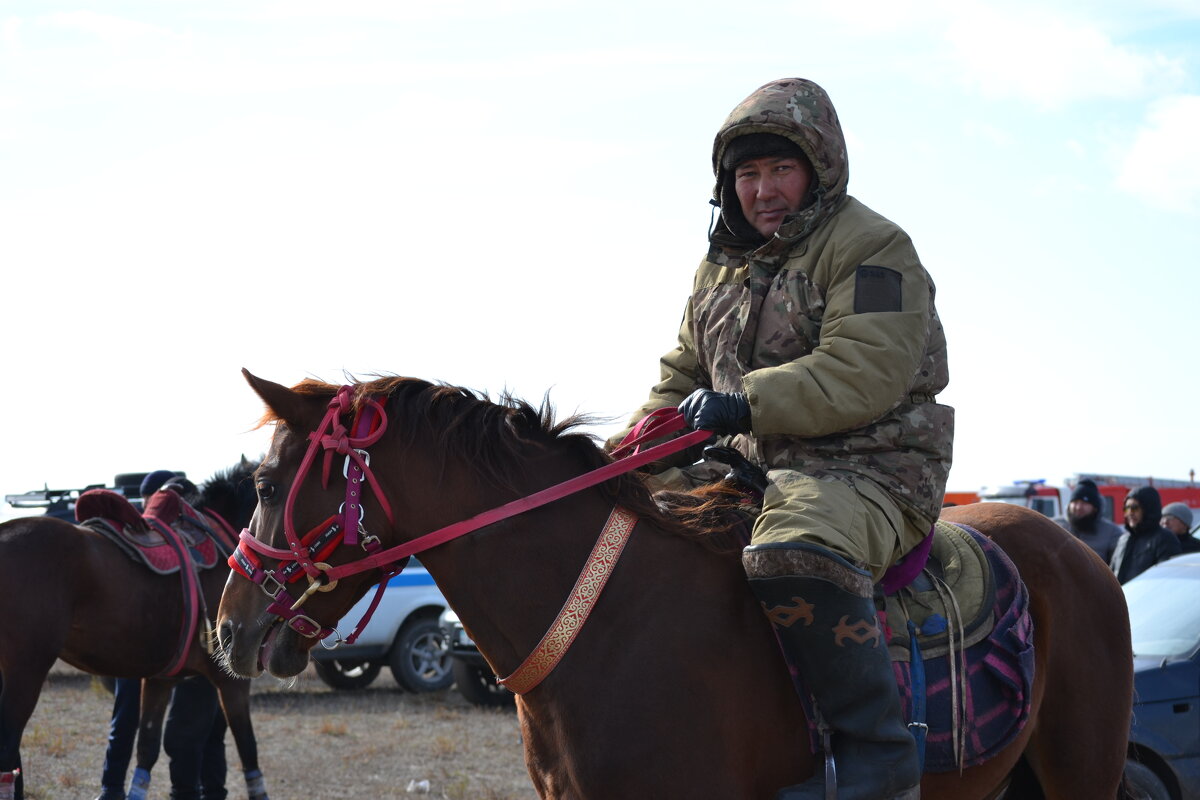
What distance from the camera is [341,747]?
11.4 meters

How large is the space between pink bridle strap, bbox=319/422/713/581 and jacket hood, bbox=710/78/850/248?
81cm

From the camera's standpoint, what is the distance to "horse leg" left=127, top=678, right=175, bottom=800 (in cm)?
789

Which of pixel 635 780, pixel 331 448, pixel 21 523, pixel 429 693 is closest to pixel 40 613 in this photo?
pixel 21 523

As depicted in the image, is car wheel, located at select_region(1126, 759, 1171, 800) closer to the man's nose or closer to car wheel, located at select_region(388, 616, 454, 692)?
the man's nose

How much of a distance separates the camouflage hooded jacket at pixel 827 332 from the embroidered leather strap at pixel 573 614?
1.76 feet

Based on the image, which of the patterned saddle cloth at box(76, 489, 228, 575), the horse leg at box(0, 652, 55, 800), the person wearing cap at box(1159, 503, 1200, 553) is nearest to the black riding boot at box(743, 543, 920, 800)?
the horse leg at box(0, 652, 55, 800)

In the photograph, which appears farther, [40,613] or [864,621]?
[40,613]

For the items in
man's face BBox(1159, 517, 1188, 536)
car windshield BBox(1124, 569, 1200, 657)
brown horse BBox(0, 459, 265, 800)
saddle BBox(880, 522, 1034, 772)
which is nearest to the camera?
saddle BBox(880, 522, 1034, 772)

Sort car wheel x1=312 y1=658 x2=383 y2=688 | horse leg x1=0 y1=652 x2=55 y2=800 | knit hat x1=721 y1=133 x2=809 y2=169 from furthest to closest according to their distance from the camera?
car wheel x1=312 y1=658 x2=383 y2=688, horse leg x1=0 y1=652 x2=55 y2=800, knit hat x1=721 y1=133 x2=809 y2=169

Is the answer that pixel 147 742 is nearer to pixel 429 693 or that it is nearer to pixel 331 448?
pixel 331 448

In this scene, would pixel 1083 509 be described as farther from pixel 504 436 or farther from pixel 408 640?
pixel 504 436

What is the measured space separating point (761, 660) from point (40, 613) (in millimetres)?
6124

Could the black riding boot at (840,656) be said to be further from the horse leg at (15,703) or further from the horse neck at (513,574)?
the horse leg at (15,703)

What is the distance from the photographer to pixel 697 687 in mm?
3107
